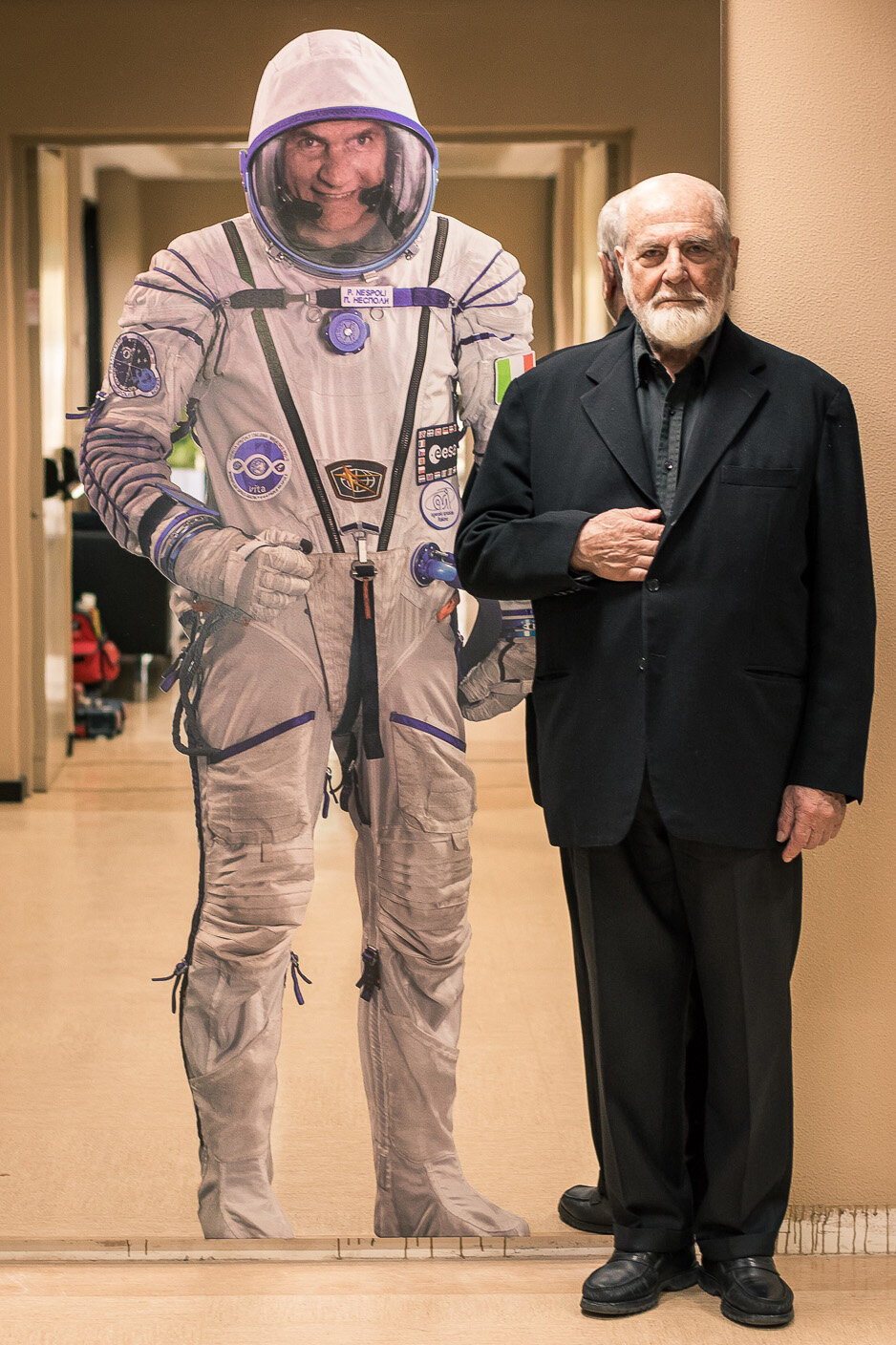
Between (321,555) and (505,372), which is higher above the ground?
(505,372)

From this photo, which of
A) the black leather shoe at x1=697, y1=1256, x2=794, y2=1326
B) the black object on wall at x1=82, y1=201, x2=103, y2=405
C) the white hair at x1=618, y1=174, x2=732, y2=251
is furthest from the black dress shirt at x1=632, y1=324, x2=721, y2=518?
the black leather shoe at x1=697, y1=1256, x2=794, y2=1326

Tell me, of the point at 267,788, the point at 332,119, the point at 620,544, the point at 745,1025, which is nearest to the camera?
the point at 620,544

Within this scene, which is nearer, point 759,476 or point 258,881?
point 759,476

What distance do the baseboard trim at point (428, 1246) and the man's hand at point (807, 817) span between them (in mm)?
801

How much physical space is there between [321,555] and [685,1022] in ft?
3.25

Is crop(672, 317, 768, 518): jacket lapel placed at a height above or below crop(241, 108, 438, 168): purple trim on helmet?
below

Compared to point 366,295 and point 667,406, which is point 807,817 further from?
point 366,295

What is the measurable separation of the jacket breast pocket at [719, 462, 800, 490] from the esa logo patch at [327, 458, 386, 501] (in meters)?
0.60

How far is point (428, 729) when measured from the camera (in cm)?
239

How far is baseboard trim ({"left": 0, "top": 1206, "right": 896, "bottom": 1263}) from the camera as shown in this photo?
2422 mm

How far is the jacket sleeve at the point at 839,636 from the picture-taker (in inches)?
80.4

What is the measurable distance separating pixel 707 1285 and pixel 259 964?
925 millimetres

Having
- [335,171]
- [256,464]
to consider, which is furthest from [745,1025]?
[335,171]

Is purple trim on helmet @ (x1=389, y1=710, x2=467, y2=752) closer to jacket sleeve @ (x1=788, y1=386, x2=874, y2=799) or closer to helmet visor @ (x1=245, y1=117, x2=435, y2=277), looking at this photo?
jacket sleeve @ (x1=788, y1=386, x2=874, y2=799)
